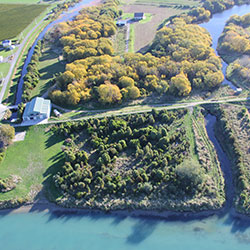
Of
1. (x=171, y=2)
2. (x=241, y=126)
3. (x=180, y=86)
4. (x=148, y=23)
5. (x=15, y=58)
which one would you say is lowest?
(x=241, y=126)

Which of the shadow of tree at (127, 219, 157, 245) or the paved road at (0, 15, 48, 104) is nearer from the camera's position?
the shadow of tree at (127, 219, 157, 245)

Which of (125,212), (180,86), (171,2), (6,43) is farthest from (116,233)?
(171,2)

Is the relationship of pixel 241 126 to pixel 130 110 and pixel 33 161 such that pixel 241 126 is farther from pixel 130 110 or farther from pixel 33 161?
pixel 33 161

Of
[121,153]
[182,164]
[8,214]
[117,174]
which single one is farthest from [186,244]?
[8,214]

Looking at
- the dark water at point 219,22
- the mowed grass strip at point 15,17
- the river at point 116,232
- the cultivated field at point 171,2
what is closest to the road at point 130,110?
the dark water at point 219,22

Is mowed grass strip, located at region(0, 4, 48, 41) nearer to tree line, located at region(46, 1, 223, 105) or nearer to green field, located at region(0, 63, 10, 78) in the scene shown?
green field, located at region(0, 63, 10, 78)

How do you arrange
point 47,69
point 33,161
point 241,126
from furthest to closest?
point 47,69
point 241,126
point 33,161

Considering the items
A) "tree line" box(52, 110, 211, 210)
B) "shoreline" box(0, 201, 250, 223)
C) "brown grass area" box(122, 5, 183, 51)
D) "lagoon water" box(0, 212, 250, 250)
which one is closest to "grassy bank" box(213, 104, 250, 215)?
"shoreline" box(0, 201, 250, 223)
